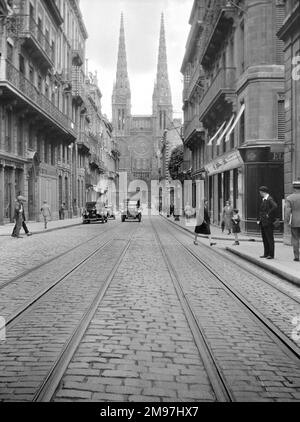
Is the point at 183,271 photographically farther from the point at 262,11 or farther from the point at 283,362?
the point at 262,11

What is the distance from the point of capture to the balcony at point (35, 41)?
28.7 meters

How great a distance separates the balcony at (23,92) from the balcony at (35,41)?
2.52 m

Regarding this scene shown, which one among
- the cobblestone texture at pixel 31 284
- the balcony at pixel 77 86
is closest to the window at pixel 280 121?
the cobblestone texture at pixel 31 284

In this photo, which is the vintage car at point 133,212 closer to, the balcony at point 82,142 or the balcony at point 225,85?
the balcony at point 82,142

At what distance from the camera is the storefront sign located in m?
23.1

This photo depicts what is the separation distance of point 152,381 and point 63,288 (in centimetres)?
448

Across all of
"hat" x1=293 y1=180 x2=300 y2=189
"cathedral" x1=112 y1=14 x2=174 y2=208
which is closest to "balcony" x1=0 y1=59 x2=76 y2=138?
"hat" x1=293 y1=180 x2=300 y2=189

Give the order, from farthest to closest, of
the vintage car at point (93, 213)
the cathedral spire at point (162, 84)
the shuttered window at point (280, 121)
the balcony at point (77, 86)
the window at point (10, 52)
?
the cathedral spire at point (162, 84), the balcony at point (77, 86), the vintage car at point (93, 213), the window at point (10, 52), the shuttered window at point (280, 121)

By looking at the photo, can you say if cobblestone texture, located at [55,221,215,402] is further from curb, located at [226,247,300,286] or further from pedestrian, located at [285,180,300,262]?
pedestrian, located at [285,180,300,262]

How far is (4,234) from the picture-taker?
68.4ft

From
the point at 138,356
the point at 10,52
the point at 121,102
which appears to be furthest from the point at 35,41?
the point at 121,102

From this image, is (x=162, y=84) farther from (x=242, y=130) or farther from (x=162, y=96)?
(x=242, y=130)

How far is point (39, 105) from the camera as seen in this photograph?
30906mm

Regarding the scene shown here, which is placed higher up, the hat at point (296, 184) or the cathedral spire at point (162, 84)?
the cathedral spire at point (162, 84)
